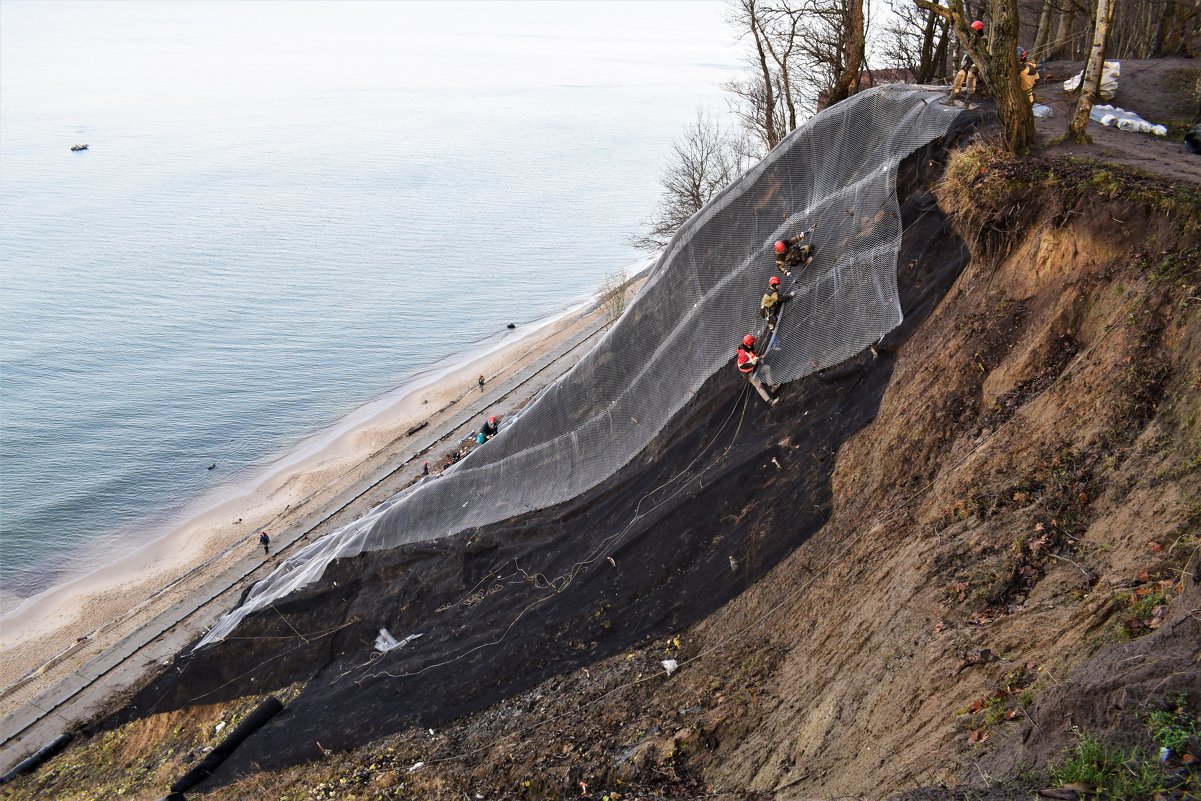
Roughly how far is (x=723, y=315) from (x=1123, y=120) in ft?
24.7

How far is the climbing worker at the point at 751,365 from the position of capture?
456 inches

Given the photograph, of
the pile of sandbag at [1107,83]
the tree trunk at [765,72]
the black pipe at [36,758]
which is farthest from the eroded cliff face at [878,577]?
the tree trunk at [765,72]

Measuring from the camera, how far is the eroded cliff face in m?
6.39

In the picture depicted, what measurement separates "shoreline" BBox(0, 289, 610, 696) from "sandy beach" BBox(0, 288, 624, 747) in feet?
0.19

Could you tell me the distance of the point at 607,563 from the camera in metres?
11.8

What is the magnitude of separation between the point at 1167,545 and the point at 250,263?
2271 inches

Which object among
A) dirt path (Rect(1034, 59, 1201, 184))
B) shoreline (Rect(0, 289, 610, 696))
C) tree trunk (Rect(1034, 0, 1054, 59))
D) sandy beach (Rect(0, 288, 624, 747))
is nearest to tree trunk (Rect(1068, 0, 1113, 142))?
dirt path (Rect(1034, 59, 1201, 184))

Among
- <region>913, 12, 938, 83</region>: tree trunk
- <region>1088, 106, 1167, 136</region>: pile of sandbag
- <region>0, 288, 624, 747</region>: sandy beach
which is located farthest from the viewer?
<region>0, 288, 624, 747</region>: sandy beach

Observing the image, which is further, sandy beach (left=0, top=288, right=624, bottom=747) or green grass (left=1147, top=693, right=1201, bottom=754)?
sandy beach (left=0, top=288, right=624, bottom=747)

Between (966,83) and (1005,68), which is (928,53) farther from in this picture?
(1005,68)

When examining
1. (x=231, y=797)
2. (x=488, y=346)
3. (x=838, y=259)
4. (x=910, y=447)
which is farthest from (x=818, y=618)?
(x=488, y=346)

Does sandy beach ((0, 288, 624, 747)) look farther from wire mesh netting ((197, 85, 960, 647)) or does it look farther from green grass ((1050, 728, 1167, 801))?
green grass ((1050, 728, 1167, 801))

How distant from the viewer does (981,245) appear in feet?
34.8

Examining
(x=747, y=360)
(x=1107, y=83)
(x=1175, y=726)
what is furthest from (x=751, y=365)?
(x=1107, y=83)
